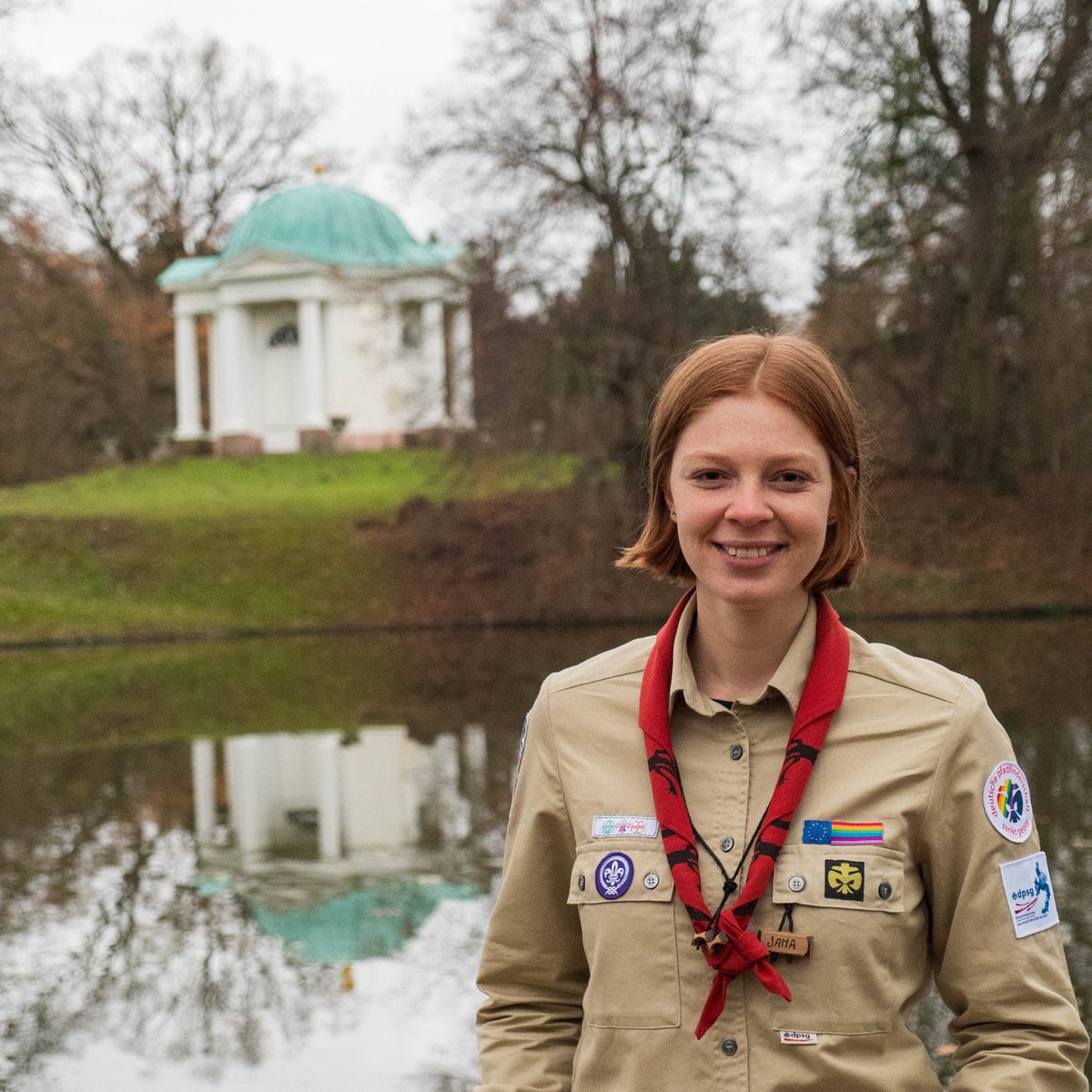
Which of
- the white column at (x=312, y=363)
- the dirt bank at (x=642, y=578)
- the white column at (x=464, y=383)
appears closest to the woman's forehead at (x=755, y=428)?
the dirt bank at (x=642, y=578)

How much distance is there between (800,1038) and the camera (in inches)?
78.4

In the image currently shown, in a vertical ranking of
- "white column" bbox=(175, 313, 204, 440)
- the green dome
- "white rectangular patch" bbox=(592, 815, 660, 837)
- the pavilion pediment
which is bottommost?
"white rectangular patch" bbox=(592, 815, 660, 837)

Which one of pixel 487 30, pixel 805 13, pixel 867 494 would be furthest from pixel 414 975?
pixel 487 30

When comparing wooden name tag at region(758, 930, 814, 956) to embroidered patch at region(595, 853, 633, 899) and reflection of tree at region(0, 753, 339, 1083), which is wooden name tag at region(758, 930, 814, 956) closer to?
embroidered patch at region(595, 853, 633, 899)

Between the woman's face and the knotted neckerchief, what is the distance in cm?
13

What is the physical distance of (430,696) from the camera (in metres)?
16.4

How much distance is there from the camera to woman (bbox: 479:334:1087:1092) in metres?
2.00

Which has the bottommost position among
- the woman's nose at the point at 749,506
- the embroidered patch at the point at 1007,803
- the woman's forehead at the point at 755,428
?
the embroidered patch at the point at 1007,803

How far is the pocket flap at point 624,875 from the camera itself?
2076mm

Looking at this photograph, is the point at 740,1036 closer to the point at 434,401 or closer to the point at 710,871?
the point at 710,871

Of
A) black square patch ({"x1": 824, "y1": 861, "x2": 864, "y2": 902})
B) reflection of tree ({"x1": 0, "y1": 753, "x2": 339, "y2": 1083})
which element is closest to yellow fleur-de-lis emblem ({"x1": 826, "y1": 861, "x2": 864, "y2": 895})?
black square patch ({"x1": 824, "y1": 861, "x2": 864, "y2": 902})

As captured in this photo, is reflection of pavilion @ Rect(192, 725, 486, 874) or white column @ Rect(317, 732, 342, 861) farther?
reflection of pavilion @ Rect(192, 725, 486, 874)

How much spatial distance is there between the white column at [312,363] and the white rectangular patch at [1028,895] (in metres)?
40.9

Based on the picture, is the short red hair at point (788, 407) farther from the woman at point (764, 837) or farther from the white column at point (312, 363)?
Answer: the white column at point (312, 363)
